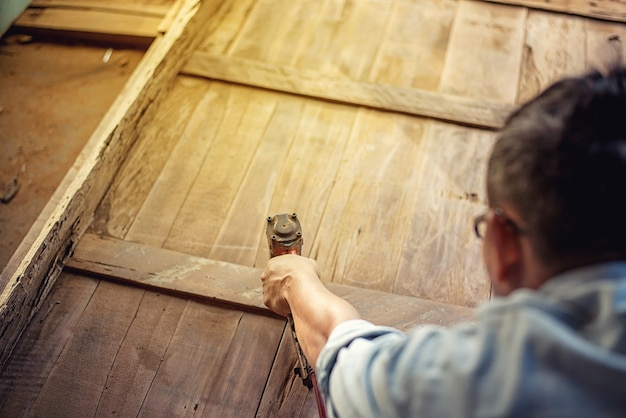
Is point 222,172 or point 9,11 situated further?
point 9,11

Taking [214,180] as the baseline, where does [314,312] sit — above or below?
above

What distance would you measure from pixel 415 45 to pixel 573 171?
7.29ft

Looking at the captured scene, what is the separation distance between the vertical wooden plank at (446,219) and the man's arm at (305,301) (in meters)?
0.49

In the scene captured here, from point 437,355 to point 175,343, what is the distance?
3.95 feet

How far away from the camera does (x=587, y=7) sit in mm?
3014

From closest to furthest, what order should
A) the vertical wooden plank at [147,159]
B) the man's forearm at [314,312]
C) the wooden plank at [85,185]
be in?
1. the man's forearm at [314,312]
2. the wooden plank at [85,185]
3. the vertical wooden plank at [147,159]

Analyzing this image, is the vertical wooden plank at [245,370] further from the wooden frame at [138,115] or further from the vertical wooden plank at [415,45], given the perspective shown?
the vertical wooden plank at [415,45]

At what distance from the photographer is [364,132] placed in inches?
95.8

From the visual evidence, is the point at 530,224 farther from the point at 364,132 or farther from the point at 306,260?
the point at 364,132

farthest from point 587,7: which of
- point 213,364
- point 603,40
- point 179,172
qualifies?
point 213,364

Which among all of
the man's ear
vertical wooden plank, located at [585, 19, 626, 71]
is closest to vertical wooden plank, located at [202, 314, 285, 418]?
the man's ear

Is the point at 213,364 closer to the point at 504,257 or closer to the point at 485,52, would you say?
the point at 504,257

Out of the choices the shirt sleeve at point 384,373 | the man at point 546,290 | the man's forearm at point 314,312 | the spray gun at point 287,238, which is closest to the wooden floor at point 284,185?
the spray gun at point 287,238

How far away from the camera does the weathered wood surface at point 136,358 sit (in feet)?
5.57
